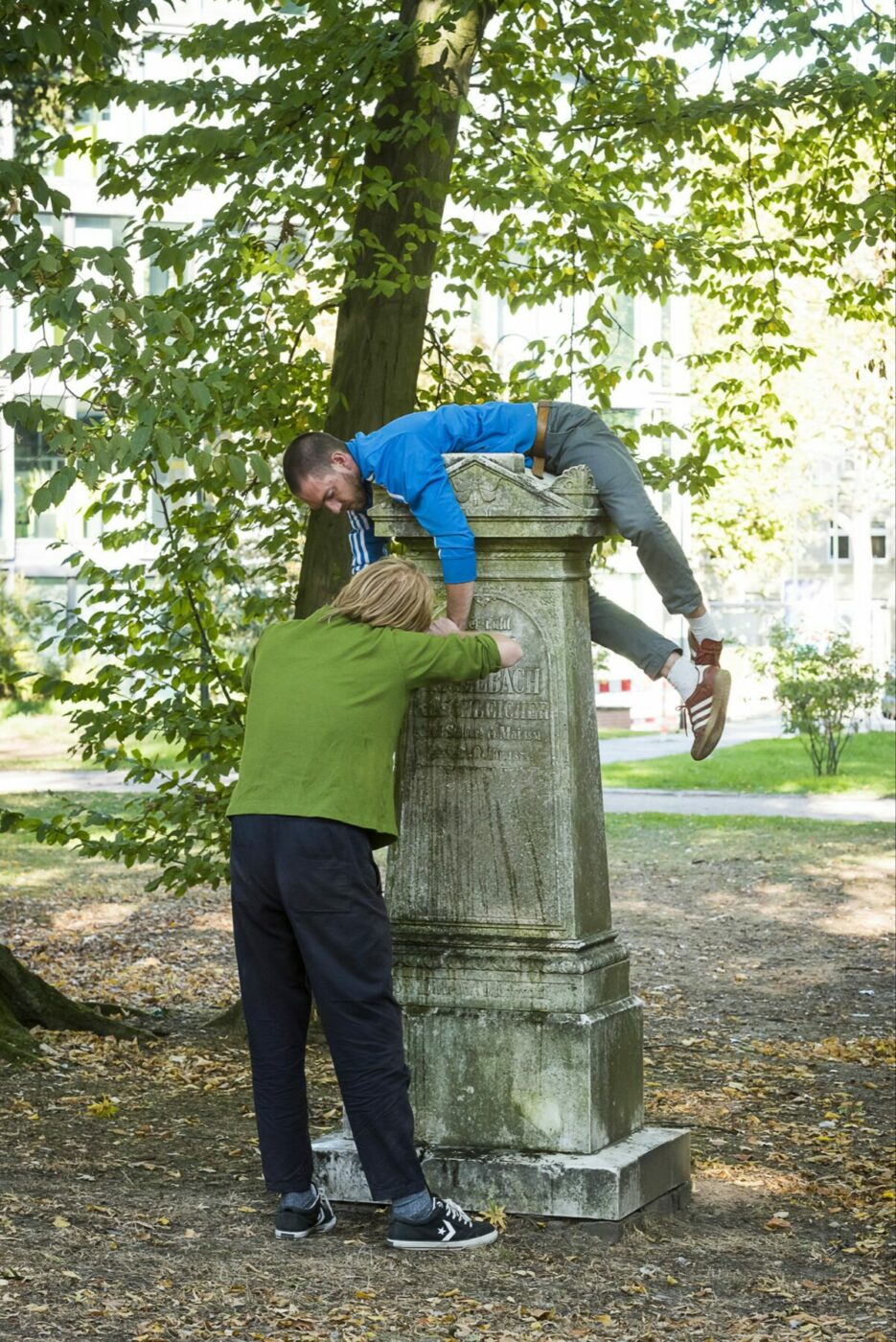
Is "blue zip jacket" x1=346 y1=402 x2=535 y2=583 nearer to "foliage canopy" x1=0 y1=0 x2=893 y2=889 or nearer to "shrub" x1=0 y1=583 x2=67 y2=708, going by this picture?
"foliage canopy" x1=0 y1=0 x2=893 y2=889

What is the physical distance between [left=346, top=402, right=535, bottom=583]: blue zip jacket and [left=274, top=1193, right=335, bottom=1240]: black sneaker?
1875mm

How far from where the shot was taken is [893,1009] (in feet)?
31.5

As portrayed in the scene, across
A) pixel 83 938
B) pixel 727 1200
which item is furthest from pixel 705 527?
pixel 727 1200

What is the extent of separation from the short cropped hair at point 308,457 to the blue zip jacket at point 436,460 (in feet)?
0.29

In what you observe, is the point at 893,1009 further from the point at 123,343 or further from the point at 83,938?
the point at 123,343

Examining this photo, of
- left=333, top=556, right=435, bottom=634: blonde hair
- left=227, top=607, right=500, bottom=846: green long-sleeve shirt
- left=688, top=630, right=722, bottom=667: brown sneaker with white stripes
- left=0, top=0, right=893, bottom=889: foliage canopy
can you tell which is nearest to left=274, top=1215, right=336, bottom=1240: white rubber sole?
left=227, top=607, right=500, bottom=846: green long-sleeve shirt

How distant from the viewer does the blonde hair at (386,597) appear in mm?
4840

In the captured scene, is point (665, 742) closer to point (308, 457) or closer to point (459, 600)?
point (308, 457)

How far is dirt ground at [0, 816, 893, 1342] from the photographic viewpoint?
14.2 feet

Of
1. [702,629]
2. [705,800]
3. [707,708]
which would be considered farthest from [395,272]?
[705,800]

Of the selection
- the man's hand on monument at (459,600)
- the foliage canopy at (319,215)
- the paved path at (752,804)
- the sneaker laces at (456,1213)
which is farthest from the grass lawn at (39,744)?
the sneaker laces at (456,1213)

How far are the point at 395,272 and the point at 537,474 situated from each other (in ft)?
10.3

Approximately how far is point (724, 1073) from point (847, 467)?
1870 inches

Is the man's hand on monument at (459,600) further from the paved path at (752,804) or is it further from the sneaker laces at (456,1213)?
the paved path at (752,804)
